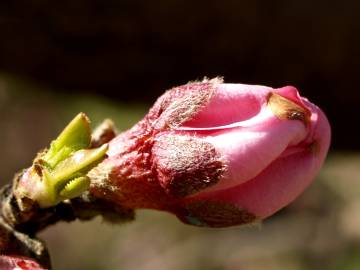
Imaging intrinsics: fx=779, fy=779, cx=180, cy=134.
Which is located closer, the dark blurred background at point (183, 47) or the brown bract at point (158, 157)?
the brown bract at point (158, 157)

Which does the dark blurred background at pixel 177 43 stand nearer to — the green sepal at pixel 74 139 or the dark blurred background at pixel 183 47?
the dark blurred background at pixel 183 47

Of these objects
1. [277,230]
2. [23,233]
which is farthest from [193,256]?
[23,233]

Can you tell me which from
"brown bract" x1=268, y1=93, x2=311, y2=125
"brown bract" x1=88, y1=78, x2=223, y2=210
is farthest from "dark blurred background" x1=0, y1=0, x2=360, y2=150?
"brown bract" x1=268, y1=93, x2=311, y2=125

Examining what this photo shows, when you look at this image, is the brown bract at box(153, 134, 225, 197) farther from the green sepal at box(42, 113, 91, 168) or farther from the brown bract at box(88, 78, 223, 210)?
the green sepal at box(42, 113, 91, 168)

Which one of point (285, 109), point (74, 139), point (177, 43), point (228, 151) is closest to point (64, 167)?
point (74, 139)

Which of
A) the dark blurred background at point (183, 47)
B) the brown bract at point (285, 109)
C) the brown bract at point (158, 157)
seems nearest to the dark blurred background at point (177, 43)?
the dark blurred background at point (183, 47)

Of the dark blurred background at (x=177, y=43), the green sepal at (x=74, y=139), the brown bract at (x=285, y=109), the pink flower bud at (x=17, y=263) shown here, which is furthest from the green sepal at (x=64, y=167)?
the dark blurred background at (x=177, y=43)

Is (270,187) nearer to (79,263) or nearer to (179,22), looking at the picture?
(179,22)

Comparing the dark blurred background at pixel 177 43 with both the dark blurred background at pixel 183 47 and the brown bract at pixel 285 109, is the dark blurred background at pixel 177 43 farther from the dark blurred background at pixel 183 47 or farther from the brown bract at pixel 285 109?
the brown bract at pixel 285 109

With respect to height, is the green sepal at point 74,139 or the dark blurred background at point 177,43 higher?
the green sepal at point 74,139
